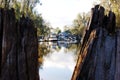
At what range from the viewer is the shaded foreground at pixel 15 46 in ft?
29.8

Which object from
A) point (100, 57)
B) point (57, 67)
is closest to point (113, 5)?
point (57, 67)

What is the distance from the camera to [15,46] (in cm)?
915

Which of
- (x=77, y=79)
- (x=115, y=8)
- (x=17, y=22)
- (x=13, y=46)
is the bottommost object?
(x=77, y=79)

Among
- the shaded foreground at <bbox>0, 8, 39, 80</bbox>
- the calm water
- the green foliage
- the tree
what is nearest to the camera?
the shaded foreground at <bbox>0, 8, 39, 80</bbox>

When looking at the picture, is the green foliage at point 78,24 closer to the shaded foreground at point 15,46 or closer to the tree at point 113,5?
the tree at point 113,5

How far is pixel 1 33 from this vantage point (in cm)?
926

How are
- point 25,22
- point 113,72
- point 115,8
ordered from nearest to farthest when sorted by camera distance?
point 113,72 → point 25,22 → point 115,8

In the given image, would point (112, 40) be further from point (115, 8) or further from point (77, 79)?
point (115, 8)

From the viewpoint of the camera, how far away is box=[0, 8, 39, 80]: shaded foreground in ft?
29.8

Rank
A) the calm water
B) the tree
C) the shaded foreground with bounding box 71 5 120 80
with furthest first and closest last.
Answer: the tree → the calm water → the shaded foreground with bounding box 71 5 120 80

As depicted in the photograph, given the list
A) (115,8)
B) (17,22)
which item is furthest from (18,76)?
(115,8)

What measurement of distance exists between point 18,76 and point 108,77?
2191mm

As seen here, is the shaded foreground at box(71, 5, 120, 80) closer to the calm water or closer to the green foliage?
the calm water

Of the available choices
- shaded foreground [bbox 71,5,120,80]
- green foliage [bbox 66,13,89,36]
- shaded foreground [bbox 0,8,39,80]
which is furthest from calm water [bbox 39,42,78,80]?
green foliage [bbox 66,13,89,36]
